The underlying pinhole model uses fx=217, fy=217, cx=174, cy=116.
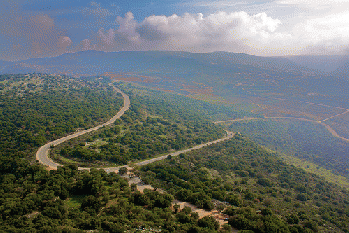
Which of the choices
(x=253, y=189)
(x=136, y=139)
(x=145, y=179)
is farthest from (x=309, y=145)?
(x=145, y=179)

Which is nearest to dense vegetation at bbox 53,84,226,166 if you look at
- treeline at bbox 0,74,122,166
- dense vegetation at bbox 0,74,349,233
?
dense vegetation at bbox 0,74,349,233

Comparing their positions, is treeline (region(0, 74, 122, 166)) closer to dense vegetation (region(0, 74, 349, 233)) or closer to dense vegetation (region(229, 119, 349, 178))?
dense vegetation (region(0, 74, 349, 233))

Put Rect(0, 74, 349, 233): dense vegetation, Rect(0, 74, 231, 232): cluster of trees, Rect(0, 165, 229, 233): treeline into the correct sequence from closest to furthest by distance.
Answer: Rect(0, 165, 229, 233): treeline
Rect(0, 74, 231, 232): cluster of trees
Rect(0, 74, 349, 233): dense vegetation

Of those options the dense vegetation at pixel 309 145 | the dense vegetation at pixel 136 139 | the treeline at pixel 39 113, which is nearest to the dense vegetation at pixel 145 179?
the treeline at pixel 39 113

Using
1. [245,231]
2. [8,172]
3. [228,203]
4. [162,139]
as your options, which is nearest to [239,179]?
[228,203]

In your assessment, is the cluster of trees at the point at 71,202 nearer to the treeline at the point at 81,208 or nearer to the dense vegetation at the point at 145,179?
the treeline at the point at 81,208

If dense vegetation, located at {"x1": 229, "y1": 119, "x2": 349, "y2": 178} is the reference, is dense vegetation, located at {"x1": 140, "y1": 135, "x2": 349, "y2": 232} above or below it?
above

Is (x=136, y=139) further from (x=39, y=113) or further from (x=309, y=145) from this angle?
(x=309, y=145)

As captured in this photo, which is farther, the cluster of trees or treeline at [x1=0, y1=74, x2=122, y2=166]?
treeline at [x1=0, y1=74, x2=122, y2=166]
